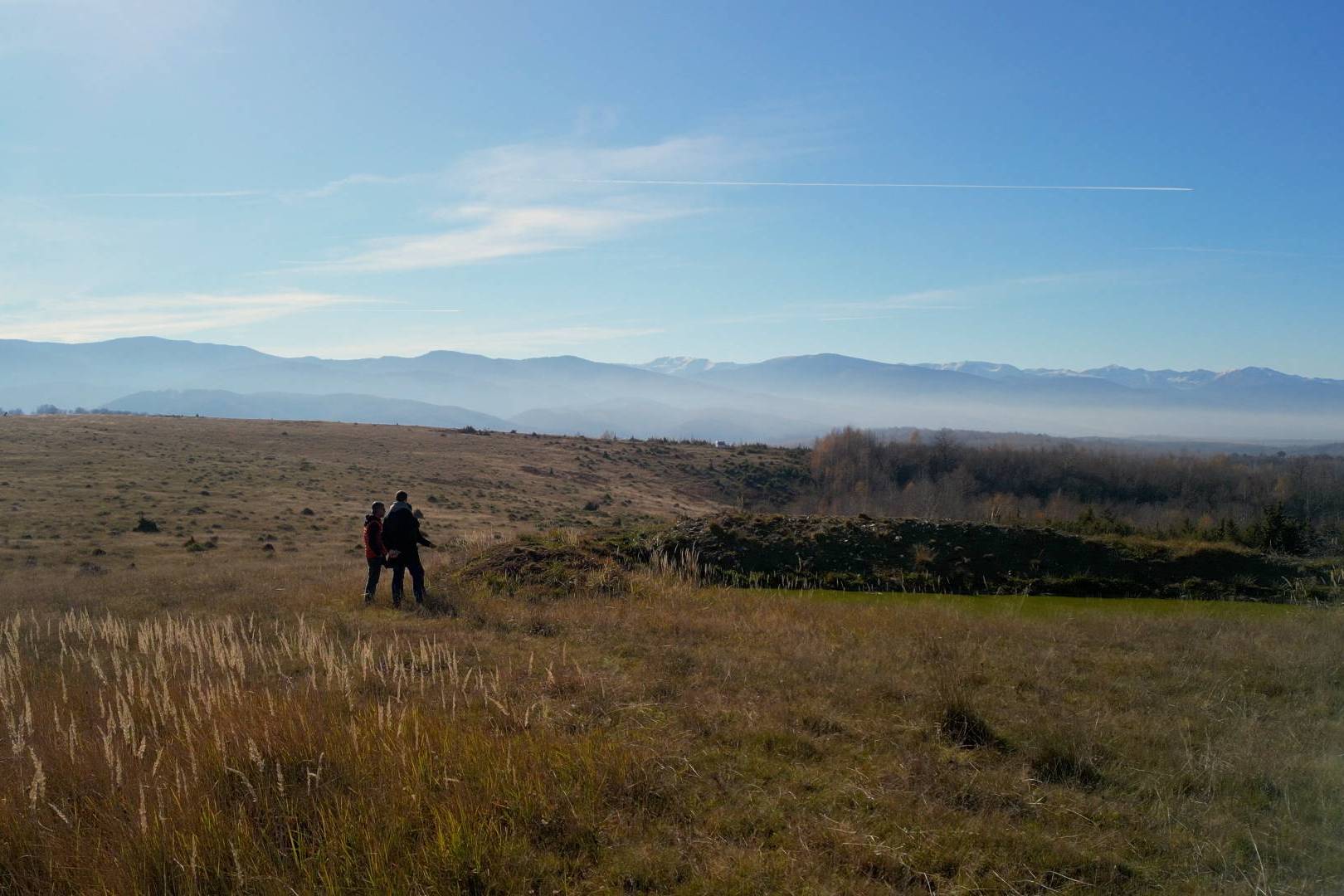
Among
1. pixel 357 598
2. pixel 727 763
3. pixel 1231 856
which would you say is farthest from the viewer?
pixel 357 598

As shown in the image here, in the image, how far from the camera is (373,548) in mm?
12445

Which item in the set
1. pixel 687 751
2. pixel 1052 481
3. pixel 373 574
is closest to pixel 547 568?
pixel 373 574

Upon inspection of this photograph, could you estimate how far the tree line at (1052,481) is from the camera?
43.9 meters

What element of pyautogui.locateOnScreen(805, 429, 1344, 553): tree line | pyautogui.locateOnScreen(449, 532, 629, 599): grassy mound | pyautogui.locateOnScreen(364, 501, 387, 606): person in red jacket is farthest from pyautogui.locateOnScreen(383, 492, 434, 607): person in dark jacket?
pyautogui.locateOnScreen(805, 429, 1344, 553): tree line

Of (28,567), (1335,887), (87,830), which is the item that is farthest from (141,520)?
(1335,887)

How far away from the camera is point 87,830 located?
4547 millimetres

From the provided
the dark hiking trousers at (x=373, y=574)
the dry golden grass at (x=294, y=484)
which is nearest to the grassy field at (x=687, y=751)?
the dark hiking trousers at (x=373, y=574)

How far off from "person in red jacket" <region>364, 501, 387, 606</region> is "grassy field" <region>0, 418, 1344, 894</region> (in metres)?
1.04

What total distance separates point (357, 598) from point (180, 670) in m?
4.85

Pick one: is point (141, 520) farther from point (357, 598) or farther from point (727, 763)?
point (727, 763)

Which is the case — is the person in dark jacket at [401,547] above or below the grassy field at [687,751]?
above

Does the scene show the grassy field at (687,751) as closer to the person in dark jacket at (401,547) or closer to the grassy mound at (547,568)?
the person in dark jacket at (401,547)

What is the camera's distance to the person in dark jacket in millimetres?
12156

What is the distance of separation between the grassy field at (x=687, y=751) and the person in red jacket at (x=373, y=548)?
1044 millimetres
